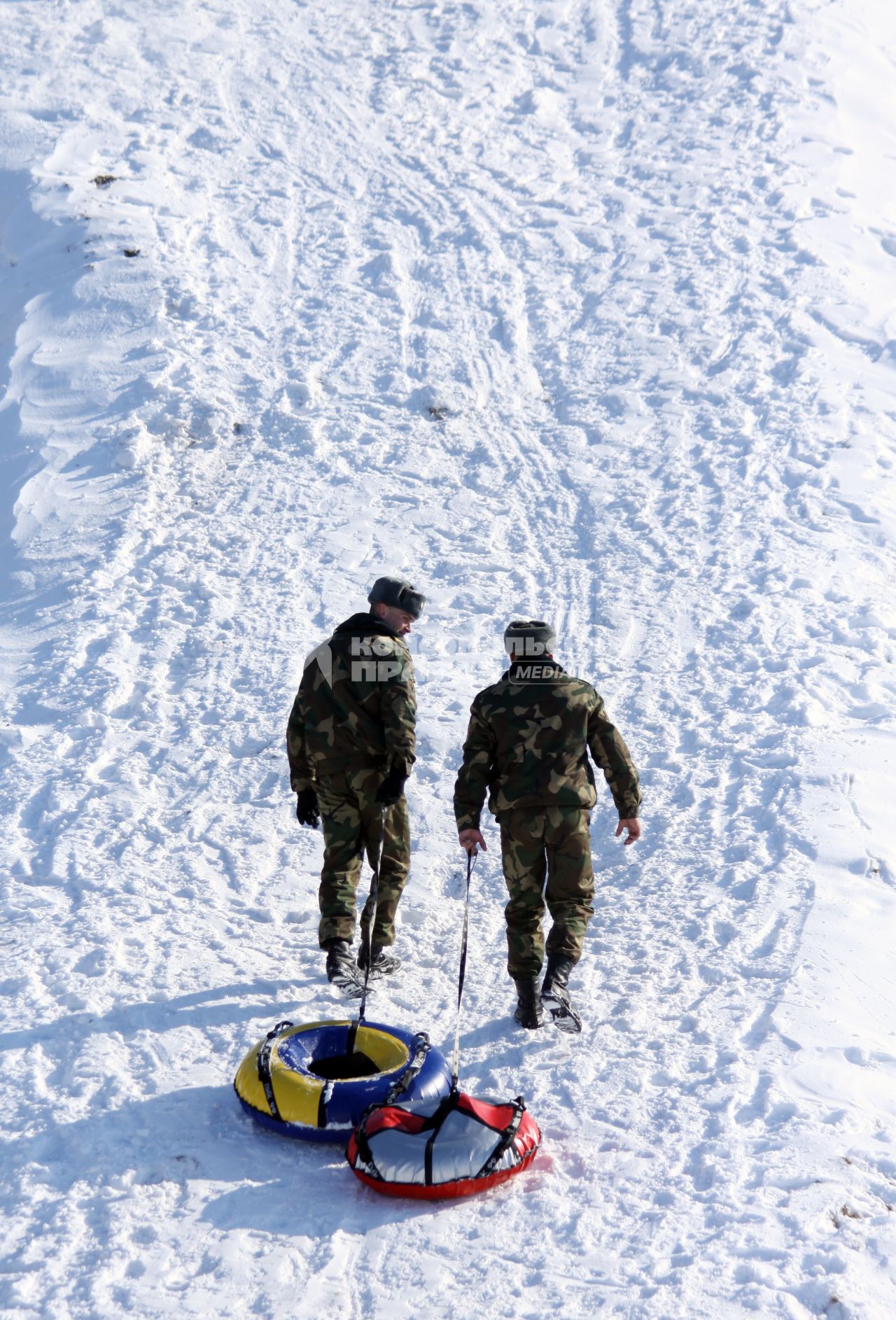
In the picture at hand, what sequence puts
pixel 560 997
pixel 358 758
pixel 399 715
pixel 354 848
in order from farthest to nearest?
pixel 354 848, pixel 358 758, pixel 399 715, pixel 560 997

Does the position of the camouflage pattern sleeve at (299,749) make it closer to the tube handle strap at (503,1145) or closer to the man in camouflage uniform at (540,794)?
the man in camouflage uniform at (540,794)

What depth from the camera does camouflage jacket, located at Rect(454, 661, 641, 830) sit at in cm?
543

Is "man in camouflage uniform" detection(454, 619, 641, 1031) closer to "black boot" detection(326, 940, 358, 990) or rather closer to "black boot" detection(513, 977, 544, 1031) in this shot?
"black boot" detection(513, 977, 544, 1031)

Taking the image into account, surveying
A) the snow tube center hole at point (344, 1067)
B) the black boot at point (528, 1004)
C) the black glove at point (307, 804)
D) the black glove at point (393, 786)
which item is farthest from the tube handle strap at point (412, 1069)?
the black glove at point (307, 804)

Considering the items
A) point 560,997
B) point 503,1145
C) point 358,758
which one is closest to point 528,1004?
point 560,997

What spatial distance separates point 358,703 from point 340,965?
1288mm

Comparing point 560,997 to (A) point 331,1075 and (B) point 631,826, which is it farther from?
(A) point 331,1075

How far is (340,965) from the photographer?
5848 mm

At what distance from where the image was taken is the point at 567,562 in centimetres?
960

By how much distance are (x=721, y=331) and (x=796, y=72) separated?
5977 millimetres

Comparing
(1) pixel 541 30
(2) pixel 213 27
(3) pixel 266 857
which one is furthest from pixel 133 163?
(3) pixel 266 857

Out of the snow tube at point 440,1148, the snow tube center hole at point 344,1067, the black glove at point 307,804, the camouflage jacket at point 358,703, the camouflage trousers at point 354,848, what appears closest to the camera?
the snow tube at point 440,1148

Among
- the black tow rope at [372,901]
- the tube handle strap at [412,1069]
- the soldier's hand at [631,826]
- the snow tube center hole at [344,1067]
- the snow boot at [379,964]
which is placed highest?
the soldier's hand at [631,826]

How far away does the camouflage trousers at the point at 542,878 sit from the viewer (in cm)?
547
